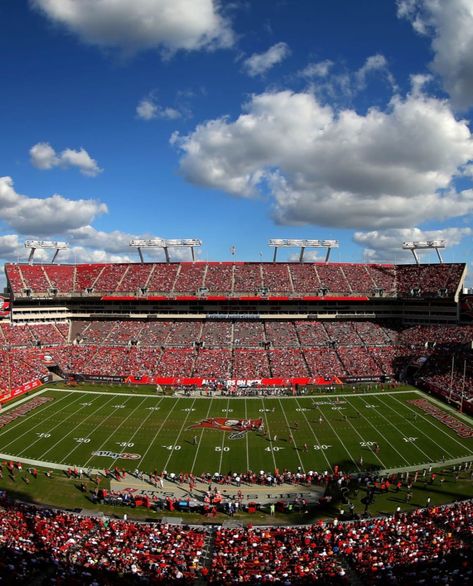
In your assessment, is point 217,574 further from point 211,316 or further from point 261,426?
point 211,316

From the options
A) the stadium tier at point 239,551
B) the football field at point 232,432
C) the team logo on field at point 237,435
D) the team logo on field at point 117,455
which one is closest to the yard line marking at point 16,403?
the football field at point 232,432

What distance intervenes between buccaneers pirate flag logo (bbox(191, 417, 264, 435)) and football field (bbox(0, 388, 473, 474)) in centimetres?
8

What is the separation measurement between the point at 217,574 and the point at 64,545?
235 inches

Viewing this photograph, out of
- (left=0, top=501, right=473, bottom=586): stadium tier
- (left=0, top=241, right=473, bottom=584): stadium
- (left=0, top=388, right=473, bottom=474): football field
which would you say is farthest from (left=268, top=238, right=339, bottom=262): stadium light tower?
(left=0, top=501, right=473, bottom=586): stadium tier

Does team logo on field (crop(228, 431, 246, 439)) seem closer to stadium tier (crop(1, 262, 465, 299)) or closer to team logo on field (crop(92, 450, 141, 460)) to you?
team logo on field (crop(92, 450, 141, 460))

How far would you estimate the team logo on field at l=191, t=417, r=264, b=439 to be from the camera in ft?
117

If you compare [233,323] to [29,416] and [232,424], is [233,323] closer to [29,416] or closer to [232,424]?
[232,424]

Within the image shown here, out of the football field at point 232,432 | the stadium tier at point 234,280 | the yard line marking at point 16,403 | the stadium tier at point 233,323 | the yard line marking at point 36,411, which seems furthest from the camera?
the stadium tier at point 234,280

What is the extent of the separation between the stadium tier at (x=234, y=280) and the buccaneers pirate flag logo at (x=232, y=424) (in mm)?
27077

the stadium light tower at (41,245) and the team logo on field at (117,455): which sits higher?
the stadium light tower at (41,245)

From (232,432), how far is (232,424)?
166 centimetres

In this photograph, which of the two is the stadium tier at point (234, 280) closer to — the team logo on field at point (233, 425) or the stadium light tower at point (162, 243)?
the stadium light tower at point (162, 243)

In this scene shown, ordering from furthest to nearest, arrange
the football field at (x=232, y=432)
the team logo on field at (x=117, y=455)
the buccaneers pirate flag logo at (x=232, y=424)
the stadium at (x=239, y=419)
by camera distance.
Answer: the buccaneers pirate flag logo at (x=232, y=424) → the team logo on field at (x=117, y=455) → the football field at (x=232, y=432) → the stadium at (x=239, y=419)

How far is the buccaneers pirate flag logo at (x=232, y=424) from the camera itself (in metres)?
36.1
